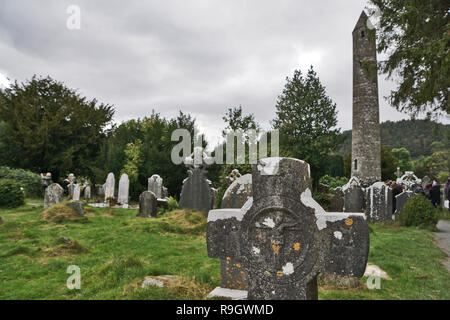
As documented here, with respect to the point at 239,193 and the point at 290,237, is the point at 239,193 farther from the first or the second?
the point at 290,237

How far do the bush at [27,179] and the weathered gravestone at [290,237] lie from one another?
20.0 metres

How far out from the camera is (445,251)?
24.1 feet

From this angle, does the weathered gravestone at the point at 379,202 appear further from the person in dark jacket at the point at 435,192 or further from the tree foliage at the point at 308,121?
the tree foliage at the point at 308,121

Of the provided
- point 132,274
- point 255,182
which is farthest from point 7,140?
point 255,182

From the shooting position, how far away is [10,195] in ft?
45.5

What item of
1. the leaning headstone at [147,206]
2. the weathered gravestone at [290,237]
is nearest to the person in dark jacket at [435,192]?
the leaning headstone at [147,206]

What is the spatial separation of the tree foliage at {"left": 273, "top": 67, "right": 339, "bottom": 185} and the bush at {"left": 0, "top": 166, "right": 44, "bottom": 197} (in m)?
19.0

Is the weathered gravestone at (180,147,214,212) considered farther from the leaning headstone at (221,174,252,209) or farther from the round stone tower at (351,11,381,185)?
the round stone tower at (351,11,381,185)

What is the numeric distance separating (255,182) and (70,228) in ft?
25.9

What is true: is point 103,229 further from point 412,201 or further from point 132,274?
point 412,201

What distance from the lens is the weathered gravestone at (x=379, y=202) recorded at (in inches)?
476

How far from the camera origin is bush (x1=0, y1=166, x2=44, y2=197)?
61.2 ft
